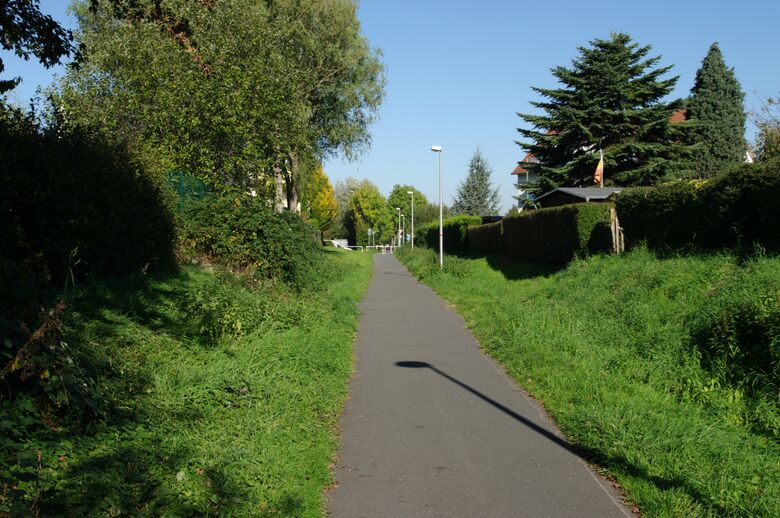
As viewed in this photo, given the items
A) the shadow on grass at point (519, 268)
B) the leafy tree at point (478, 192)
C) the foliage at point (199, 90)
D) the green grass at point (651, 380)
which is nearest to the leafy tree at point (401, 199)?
the leafy tree at point (478, 192)

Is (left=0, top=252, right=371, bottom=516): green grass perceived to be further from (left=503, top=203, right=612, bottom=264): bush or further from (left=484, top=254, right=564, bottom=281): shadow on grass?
(left=484, top=254, right=564, bottom=281): shadow on grass

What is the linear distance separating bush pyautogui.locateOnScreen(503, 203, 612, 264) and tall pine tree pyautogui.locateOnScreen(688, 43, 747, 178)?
22754mm

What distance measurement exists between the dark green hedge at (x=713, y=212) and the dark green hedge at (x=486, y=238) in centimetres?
1467

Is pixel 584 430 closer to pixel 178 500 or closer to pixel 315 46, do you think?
pixel 178 500

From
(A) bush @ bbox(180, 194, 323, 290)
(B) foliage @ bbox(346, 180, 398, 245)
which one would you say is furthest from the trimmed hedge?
(B) foliage @ bbox(346, 180, 398, 245)

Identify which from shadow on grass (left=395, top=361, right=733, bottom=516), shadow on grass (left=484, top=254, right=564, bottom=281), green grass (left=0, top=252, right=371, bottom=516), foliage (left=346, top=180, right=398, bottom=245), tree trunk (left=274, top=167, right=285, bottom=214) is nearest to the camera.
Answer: green grass (left=0, top=252, right=371, bottom=516)

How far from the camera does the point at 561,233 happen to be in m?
20.3

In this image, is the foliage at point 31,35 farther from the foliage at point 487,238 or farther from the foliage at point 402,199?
the foliage at point 402,199

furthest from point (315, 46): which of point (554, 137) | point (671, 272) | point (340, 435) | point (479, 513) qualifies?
point (479, 513)

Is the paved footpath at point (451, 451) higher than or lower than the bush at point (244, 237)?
lower

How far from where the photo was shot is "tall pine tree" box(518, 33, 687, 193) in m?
38.0

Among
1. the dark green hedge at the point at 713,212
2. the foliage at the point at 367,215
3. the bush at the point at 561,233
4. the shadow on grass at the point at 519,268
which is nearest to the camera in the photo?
the dark green hedge at the point at 713,212

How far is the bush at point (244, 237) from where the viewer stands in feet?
46.4

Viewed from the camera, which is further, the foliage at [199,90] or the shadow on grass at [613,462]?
the foliage at [199,90]
